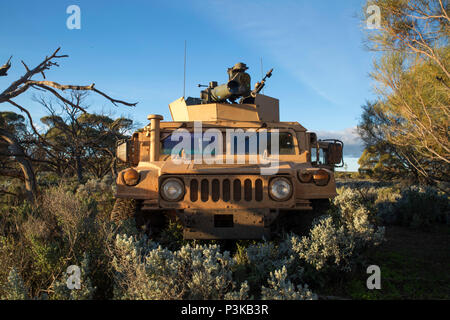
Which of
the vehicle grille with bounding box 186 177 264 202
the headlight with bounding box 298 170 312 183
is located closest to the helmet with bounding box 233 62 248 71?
the headlight with bounding box 298 170 312 183

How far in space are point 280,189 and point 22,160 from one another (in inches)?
183

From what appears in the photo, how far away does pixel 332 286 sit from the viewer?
374 cm

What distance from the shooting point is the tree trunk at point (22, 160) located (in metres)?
5.95

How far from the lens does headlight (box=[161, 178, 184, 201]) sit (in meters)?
4.12

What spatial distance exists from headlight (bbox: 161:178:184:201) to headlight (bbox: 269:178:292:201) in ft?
3.42

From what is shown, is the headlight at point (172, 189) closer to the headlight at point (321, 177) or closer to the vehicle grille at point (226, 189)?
the vehicle grille at point (226, 189)

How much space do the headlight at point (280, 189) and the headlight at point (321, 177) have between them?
397 millimetres

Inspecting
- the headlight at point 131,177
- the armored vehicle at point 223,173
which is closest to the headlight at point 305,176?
the armored vehicle at point 223,173

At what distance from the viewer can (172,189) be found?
4121 millimetres

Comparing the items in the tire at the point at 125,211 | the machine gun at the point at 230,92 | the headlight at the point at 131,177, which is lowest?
the tire at the point at 125,211

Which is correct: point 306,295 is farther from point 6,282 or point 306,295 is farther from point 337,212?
point 337,212

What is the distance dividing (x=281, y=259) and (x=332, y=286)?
613mm

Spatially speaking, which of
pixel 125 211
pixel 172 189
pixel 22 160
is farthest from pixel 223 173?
pixel 22 160

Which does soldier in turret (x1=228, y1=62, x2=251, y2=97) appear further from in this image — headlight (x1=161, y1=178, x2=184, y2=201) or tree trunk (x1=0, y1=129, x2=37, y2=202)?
tree trunk (x1=0, y1=129, x2=37, y2=202)
